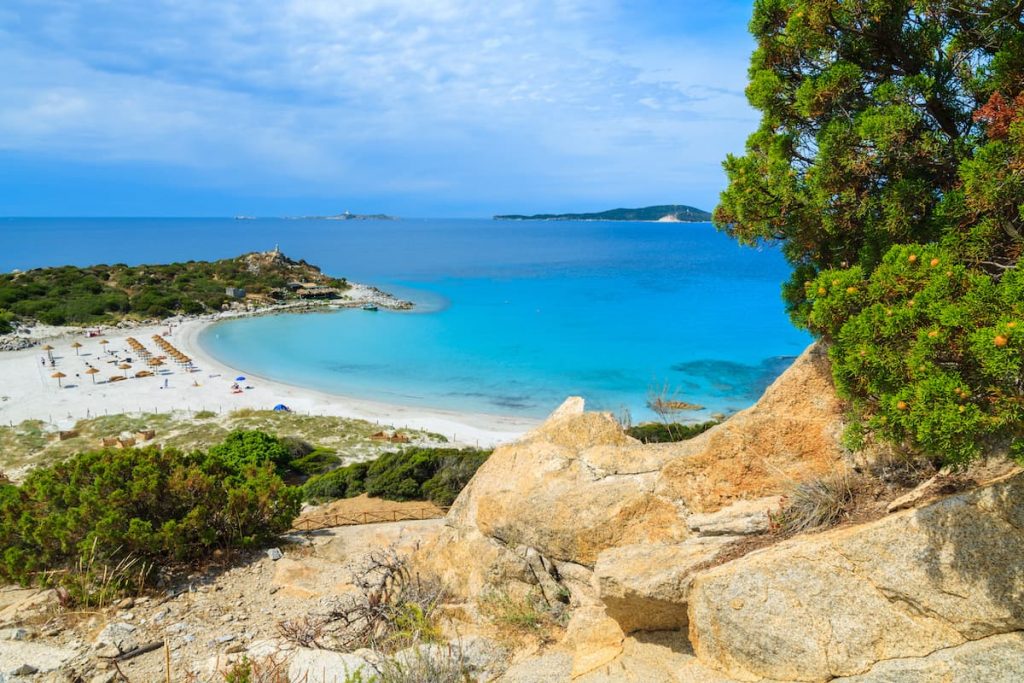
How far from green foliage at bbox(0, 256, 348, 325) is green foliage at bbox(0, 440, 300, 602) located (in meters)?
52.6

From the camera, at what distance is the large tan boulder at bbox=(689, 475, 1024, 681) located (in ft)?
16.1

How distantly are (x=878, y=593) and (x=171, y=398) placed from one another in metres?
39.8

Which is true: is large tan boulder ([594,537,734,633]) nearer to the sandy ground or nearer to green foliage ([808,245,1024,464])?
green foliage ([808,245,1024,464])

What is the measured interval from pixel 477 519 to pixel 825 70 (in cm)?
779

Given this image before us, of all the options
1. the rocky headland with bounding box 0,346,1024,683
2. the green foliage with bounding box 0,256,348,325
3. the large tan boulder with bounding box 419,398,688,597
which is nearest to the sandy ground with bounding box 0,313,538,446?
the green foliage with bounding box 0,256,348,325

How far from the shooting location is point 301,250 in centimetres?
17575

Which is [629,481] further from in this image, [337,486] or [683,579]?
[337,486]

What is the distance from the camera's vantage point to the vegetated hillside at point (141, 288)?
59.9 m

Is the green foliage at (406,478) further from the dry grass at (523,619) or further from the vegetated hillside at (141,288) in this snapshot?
the vegetated hillside at (141,288)

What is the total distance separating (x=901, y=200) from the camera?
5.86 meters

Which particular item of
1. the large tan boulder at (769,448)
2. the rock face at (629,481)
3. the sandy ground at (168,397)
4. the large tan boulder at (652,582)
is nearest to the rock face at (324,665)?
the rock face at (629,481)

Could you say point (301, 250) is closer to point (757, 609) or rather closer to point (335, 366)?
point (335, 366)

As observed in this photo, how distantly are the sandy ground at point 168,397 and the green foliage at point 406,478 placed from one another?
852 cm

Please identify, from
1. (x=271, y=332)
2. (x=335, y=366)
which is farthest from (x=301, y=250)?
(x=335, y=366)
